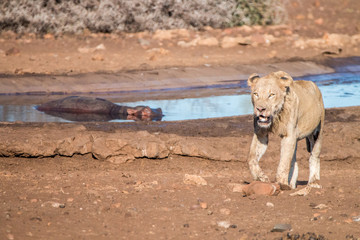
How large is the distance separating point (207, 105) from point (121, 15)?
393 inches

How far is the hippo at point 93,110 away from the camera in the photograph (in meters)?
13.8

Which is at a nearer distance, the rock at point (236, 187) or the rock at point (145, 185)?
the rock at point (236, 187)

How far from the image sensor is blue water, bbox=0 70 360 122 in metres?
13.9

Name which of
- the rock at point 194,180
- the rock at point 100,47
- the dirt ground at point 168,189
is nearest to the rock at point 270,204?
the dirt ground at point 168,189

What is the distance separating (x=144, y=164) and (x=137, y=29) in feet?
51.8

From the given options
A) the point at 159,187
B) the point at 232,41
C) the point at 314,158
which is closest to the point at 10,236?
the point at 159,187

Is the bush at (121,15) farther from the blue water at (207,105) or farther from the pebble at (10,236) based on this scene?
the pebble at (10,236)

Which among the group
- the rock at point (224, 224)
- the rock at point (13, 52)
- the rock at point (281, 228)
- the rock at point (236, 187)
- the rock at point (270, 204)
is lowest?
the rock at point (13, 52)

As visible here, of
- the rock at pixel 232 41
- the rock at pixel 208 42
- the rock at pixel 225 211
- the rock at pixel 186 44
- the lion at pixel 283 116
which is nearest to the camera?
the rock at pixel 225 211

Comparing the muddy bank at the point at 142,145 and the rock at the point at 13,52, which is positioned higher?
the muddy bank at the point at 142,145

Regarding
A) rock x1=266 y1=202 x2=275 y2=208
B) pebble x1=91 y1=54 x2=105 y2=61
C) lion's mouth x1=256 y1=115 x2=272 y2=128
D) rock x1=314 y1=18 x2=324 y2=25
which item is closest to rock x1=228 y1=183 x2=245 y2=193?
rock x1=266 y1=202 x2=275 y2=208

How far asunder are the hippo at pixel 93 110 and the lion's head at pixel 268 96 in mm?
7016

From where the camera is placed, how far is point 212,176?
27.8 feet

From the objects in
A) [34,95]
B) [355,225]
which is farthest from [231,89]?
[355,225]
